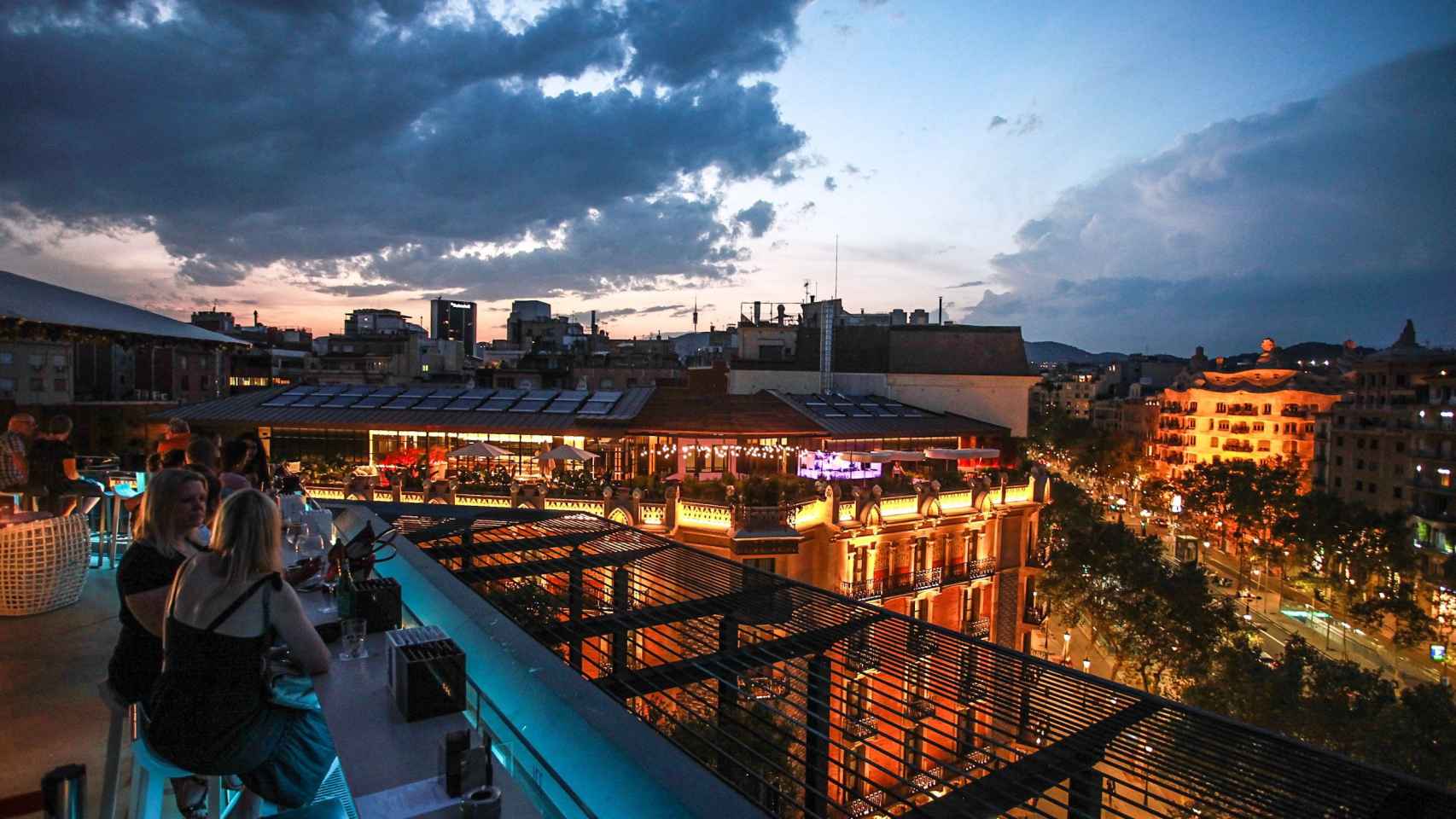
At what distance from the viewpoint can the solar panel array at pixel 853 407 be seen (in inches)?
1296

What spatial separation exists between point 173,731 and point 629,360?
70870mm

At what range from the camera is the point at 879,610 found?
16.8 feet

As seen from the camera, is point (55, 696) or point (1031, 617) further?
point (1031, 617)

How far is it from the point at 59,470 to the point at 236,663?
28.0 feet

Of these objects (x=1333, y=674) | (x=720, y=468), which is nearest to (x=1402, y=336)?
(x=1333, y=674)

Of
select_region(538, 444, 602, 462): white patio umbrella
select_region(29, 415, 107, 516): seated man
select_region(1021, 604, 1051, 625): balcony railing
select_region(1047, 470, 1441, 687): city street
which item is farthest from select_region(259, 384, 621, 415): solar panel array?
select_region(1047, 470, 1441, 687): city street

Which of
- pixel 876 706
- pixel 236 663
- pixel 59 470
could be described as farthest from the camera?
pixel 59 470

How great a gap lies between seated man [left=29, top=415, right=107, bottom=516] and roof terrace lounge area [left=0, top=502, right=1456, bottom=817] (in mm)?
3531

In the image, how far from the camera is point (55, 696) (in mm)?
5906

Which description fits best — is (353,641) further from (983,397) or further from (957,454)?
(983,397)

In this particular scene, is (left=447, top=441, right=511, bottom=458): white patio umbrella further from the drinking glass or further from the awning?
the drinking glass

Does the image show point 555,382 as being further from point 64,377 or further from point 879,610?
point 879,610

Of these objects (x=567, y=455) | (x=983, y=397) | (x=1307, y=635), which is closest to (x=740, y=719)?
(x=567, y=455)

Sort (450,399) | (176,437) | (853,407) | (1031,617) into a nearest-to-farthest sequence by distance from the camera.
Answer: (176,437) < (1031,617) < (450,399) < (853,407)
